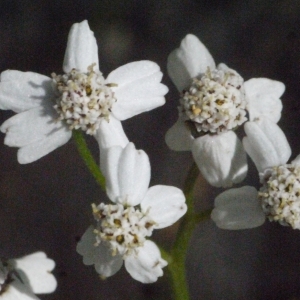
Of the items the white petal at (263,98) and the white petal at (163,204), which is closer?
the white petal at (163,204)

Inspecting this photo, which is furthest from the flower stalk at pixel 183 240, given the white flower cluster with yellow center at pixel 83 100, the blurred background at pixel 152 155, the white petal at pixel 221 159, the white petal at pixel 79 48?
the blurred background at pixel 152 155

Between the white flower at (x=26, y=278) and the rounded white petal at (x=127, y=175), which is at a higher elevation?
the rounded white petal at (x=127, y=175)

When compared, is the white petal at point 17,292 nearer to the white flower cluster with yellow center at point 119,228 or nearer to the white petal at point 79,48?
the white flower cluster with yellow center at point 119,228

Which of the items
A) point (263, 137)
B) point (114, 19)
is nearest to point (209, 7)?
point (114, 19)

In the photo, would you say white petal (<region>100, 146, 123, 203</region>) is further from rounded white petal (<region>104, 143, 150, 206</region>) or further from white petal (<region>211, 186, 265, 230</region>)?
white petal (<region>211, 186, 265, 230</region>)

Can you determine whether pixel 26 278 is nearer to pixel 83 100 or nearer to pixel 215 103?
pixel 83 100

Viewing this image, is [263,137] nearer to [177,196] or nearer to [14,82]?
[177,196]
